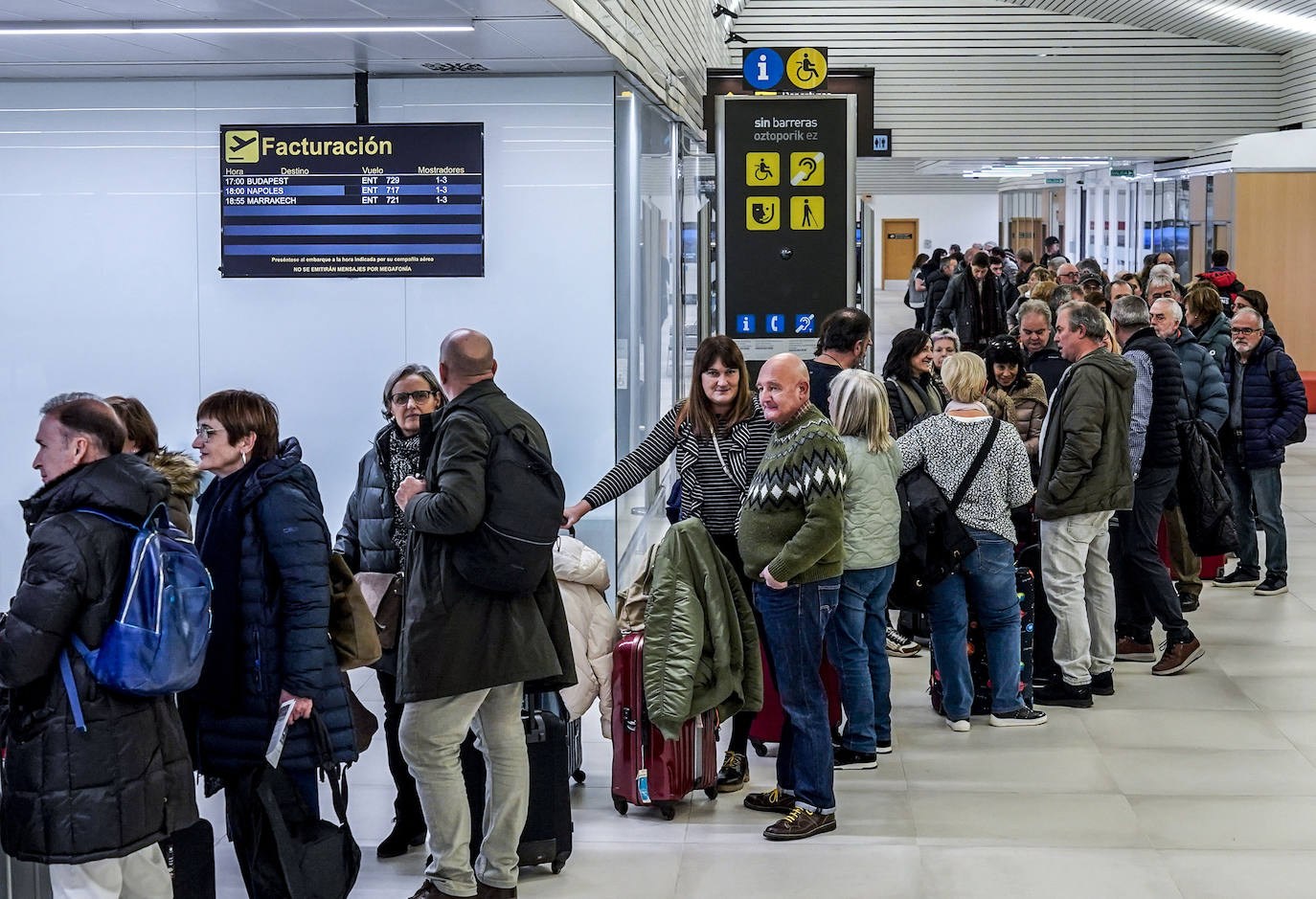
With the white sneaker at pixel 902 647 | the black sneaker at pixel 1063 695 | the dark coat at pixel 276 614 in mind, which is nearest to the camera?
the dark coat at pixel 276 614

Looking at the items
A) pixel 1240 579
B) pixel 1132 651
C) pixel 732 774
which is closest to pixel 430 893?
pixel 732 774

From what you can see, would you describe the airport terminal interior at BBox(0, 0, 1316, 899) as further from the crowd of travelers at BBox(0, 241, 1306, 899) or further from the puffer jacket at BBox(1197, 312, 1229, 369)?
the puffer jacket at BBox(1197, 312, 1229, 369)

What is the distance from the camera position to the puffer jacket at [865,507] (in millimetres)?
5512

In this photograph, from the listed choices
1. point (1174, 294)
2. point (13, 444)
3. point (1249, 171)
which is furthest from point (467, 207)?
point (1249, 171)

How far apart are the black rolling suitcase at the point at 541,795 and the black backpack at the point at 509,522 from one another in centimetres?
79

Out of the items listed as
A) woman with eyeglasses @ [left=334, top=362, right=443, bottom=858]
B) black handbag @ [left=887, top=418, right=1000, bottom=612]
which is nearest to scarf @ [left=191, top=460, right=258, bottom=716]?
woman with eyeglasses @ [left=334, top=362, right=443, bottom=858]

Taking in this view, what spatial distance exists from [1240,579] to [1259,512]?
0.59 metres

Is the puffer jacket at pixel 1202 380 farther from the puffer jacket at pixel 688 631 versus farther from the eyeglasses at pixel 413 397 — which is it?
the eyeglasses at pixel 413 397

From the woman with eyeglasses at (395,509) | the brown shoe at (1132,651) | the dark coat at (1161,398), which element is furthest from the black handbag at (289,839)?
the brown shoe at (1132,651)

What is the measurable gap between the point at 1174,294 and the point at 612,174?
15.4 ft

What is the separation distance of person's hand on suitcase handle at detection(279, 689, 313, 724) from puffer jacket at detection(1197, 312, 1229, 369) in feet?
21.6

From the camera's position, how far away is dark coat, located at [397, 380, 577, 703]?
161 inches

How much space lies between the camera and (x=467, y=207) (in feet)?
24.7

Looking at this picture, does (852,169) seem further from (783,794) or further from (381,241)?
(783,794)
